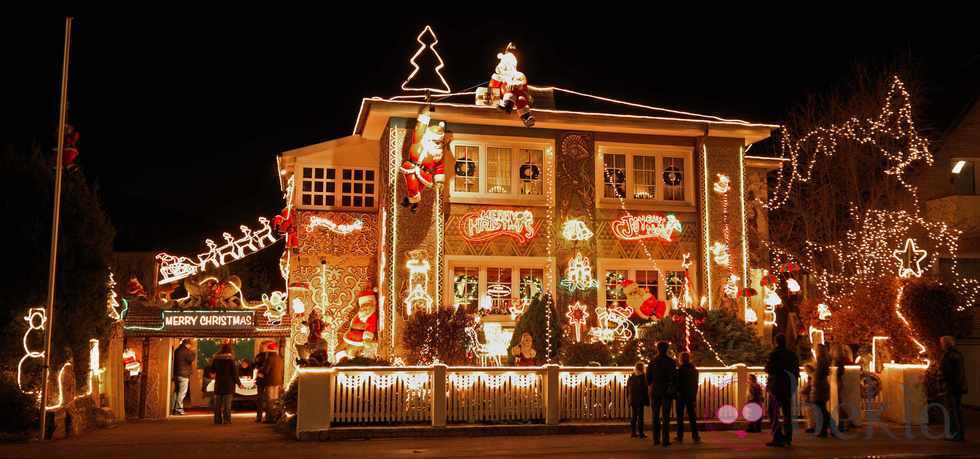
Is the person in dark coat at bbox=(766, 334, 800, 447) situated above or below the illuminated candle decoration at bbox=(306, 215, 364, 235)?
below

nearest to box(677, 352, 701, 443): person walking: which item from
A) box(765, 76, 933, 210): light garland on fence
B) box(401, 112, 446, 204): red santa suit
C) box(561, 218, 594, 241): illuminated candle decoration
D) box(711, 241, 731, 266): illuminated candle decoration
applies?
box(561, 218, 594, 241): illuminated candle decoration

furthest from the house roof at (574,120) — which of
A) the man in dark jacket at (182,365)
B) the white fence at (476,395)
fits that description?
the white fence at (476,395)

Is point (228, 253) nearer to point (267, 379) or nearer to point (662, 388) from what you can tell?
point (267, 379)

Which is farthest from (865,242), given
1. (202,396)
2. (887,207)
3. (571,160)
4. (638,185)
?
(202,396)

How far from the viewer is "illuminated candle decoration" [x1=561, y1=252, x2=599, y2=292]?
20969 millimetres

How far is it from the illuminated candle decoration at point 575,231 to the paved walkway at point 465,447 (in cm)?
644

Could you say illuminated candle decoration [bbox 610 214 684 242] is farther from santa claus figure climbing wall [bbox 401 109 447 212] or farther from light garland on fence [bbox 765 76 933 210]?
light garland on fence [bbox 765 76 933 210]

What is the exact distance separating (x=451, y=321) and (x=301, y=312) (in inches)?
218

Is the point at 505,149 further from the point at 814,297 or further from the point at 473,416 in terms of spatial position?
the point at 814,297

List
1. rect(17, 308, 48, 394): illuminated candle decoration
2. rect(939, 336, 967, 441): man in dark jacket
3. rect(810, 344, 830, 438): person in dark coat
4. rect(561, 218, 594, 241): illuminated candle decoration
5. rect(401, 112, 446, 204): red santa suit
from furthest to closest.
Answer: rect(561, 218, 594, 241): illuminated candle decoration, rect(401, 112, 446, 204): red santa suit, rect(17, 308, 48, 394): illuminated candle decoration, rect(810, 344, 830, 438): person in dark coat, rect(939, 336, 967, 441): man in dark jacket

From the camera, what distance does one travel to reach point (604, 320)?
20.9 m

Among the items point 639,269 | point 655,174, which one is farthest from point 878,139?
point 639,269

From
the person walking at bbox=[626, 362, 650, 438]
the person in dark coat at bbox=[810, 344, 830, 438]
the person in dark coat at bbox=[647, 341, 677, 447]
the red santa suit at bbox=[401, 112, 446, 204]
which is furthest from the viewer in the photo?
the red santa suit at bbox=[401, 112, 446, 204]

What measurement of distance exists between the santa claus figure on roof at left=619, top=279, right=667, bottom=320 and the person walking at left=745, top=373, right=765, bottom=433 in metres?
3.55
